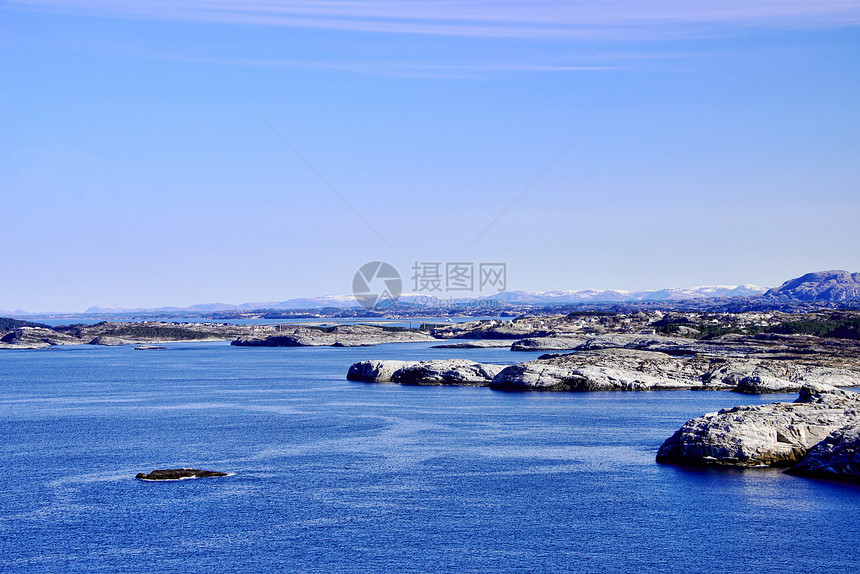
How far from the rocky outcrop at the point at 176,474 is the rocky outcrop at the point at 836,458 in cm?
2139

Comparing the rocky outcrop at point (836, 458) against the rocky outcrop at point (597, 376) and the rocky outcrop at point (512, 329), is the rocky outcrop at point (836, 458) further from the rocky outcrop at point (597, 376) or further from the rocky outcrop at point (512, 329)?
the rocky outcrop at point (512, 329)

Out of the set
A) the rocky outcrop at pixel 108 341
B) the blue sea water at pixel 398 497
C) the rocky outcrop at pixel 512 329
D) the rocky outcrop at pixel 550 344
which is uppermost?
the rocky outcrop at pixel 512 329

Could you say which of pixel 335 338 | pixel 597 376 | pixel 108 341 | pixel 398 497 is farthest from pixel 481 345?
pixel 398 497

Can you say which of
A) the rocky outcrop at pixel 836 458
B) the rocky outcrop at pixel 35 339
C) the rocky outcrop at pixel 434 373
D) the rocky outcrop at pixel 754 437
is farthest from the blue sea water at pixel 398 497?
the rocky outcrop at pixel 35 339

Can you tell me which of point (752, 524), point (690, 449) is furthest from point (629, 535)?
point (690, 449)

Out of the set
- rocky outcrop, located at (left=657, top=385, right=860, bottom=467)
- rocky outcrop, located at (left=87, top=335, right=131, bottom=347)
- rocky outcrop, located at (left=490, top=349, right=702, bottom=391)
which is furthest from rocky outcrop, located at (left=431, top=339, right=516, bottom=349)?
rocky outcrop, located at (left=657, top=385, right=860, bottom=467)

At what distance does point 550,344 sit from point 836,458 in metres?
86.5

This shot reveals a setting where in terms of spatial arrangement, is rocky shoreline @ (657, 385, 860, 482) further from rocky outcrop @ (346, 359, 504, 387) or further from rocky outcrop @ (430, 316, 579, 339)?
rocky outcrop @ (430, 316, 579, 339)

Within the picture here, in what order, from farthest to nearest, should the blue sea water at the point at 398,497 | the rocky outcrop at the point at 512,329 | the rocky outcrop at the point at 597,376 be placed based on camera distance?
the rocky outcrop at the point at 512,329, the rocky outcrop at the point at 597,376, the blue sea water at the point at 398,497

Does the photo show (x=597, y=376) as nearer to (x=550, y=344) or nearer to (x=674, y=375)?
(x=674, y=375)

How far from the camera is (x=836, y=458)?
30.6 meters

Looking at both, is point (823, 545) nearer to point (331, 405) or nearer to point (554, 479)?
point (554, 479)

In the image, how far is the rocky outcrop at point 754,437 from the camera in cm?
3269

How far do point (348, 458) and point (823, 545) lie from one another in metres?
18.7
